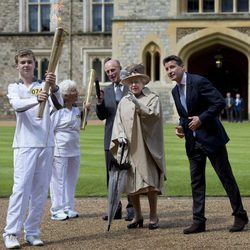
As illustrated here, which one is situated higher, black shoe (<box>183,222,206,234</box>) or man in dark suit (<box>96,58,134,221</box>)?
man in dark suit (<box>96,58,134,221</box>)

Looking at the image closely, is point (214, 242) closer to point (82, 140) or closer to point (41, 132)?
point (41, 132)

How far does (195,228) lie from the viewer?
6.97 m

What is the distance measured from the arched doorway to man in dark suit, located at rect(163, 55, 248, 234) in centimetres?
2478

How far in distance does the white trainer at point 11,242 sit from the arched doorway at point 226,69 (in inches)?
1027

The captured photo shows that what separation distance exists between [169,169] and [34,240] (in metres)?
5.92

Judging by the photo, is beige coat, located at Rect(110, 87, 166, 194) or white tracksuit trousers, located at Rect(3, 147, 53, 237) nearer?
white tracksuit trousers, located at Rect(3, 147, 53, 237)

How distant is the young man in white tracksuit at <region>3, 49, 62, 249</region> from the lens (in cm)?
640

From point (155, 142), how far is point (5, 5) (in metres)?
27.9

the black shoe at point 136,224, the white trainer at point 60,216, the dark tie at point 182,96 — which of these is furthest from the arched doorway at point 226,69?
the black shoe at point 136,224

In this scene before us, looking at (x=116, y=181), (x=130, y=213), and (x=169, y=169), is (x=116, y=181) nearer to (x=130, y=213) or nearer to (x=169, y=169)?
(x=130, y=213)

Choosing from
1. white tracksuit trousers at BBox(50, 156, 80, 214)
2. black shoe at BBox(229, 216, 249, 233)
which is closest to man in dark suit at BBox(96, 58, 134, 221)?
white tracksuit trousers at BBox(50, 156, 80, 214)

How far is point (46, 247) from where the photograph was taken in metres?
6.36

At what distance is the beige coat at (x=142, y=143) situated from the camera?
7.20m

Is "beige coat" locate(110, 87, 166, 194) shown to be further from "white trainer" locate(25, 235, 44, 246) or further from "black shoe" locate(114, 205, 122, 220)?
"white trainer" locate(25, 235, 44, 246)
